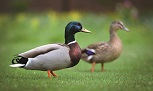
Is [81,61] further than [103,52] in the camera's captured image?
Yes

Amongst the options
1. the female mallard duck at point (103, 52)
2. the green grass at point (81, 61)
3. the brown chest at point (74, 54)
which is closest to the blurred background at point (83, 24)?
the green grass at point (81, 61)

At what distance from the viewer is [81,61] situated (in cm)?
1306

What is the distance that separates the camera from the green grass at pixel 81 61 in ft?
26.0

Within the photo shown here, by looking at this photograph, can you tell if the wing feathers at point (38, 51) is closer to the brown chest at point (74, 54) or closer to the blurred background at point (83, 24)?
the brown chest at point (74, 54)

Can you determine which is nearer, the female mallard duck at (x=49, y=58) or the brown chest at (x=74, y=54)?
the female mallard duck at (x=49, y=58)

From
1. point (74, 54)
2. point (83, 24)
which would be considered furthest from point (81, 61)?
point (83, 24)

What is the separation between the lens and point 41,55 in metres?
8.42

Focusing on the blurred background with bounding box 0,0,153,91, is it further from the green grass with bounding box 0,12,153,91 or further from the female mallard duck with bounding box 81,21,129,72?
the female mallard duck with bounding box 81,21,129,72

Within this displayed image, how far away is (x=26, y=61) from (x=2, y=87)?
0.94 meters

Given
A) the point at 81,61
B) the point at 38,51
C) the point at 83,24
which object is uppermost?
the point at 83,24

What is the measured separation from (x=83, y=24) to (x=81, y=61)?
18.8ft

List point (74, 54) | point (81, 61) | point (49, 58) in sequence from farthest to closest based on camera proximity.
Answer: point (81, 61) < point (74, 54) < point (49, 58)

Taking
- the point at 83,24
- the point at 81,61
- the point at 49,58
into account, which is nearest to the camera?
the point at 49,58

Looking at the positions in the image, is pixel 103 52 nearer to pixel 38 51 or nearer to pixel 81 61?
pixel 38 51
